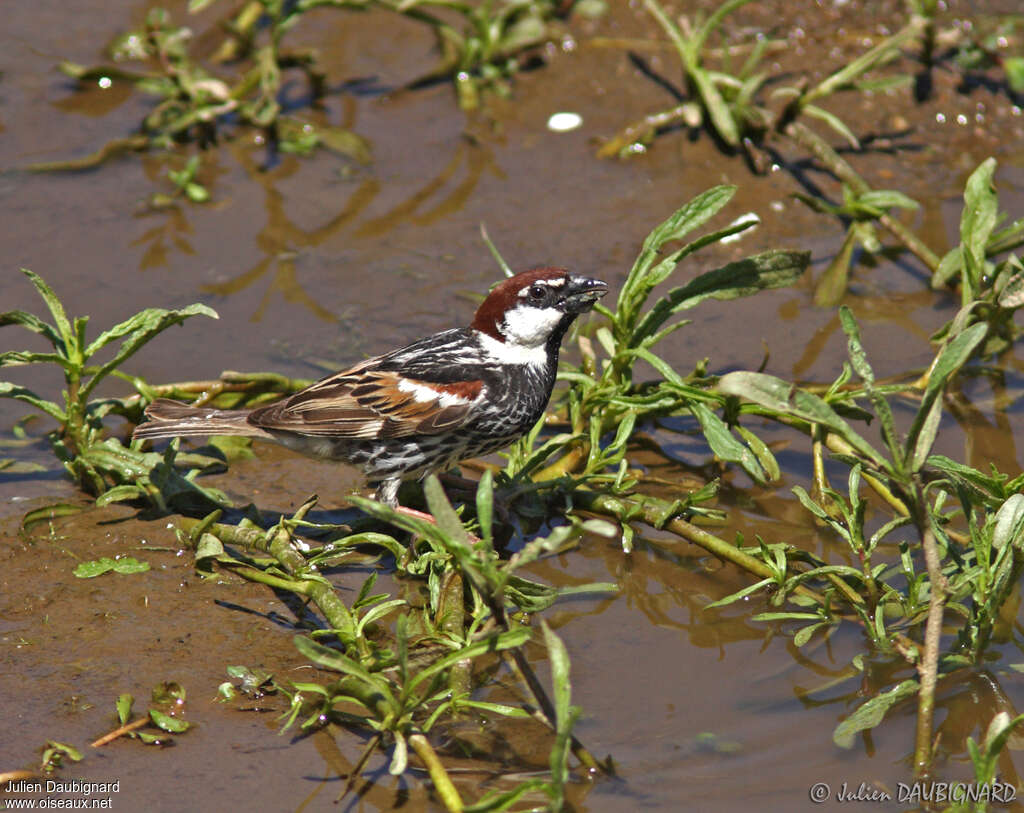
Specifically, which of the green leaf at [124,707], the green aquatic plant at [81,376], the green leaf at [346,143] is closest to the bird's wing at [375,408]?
the green aquatic plant at [81,376]

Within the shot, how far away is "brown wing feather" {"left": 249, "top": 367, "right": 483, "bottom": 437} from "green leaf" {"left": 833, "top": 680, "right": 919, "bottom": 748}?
211 cm

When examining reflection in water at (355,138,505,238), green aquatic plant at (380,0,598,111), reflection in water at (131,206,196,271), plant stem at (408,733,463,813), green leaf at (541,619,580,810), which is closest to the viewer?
green leaf at (541,619,580,810)

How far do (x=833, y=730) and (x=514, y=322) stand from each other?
233cm

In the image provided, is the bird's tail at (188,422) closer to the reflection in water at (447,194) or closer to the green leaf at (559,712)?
the reflection in water at (447,194)

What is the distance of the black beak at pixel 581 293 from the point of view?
5426 millimetres

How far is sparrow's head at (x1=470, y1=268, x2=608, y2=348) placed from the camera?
5.47m

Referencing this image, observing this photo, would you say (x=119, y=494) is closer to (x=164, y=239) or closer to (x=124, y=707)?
(x=124, y=707)

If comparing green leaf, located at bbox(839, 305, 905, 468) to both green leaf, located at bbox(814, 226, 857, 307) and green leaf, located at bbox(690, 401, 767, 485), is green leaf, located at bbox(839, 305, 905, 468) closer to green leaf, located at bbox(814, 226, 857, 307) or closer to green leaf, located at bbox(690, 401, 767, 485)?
green leaf, located at bbox(690, 401, 767, 485)

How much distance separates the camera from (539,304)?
552 cm

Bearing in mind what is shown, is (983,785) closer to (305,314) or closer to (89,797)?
(89,797)

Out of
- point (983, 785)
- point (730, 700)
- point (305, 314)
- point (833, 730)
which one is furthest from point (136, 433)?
point (983, 785)

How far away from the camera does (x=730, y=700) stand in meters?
4.45

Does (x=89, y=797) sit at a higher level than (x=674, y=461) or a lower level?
higher

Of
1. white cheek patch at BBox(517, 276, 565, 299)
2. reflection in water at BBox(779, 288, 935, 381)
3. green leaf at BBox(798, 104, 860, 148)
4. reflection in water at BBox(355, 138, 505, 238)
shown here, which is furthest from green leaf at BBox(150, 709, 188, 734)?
green leaf at BBox(798, 104, 860, 148)
